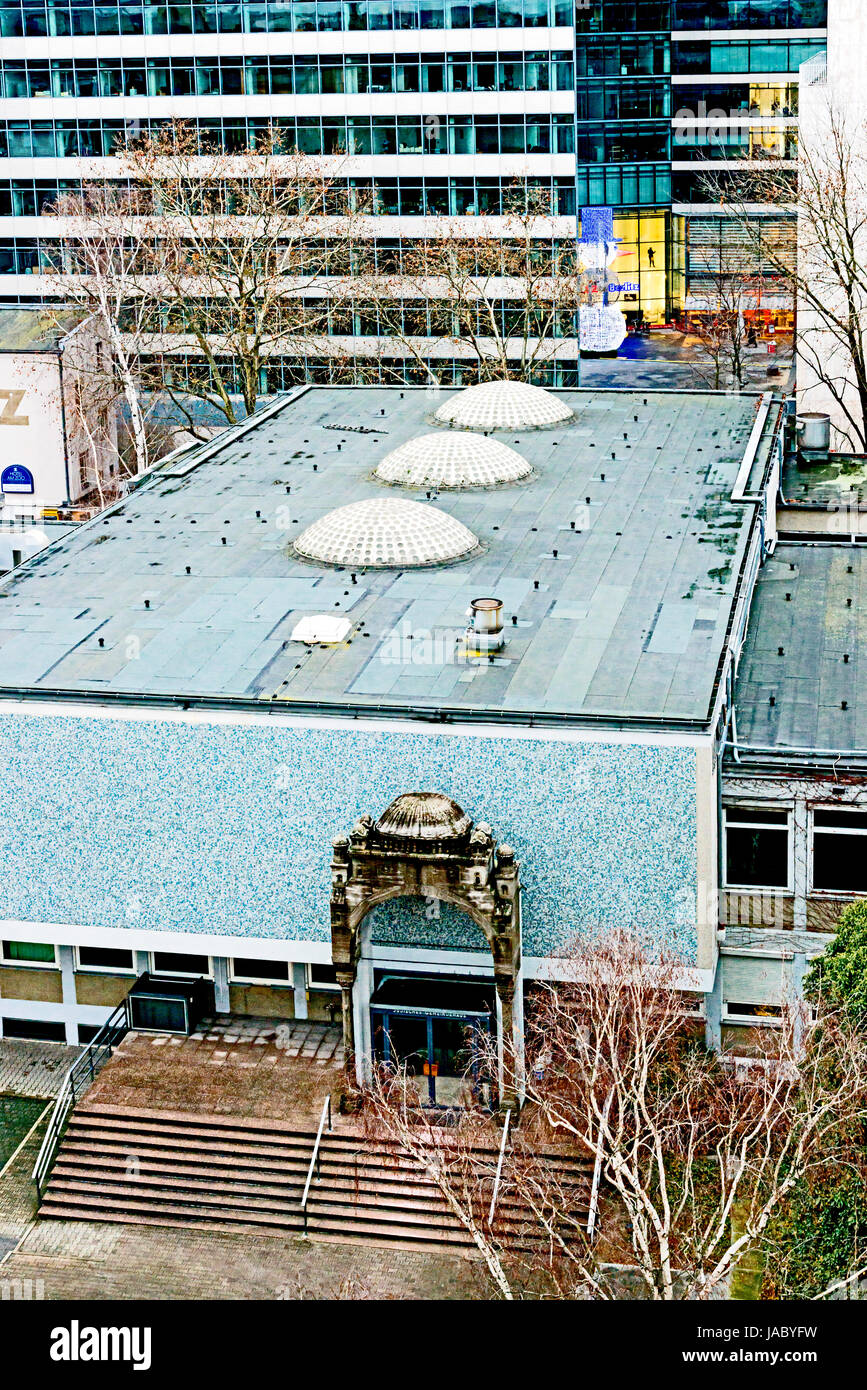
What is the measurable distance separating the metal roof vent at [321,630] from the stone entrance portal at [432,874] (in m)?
6.91

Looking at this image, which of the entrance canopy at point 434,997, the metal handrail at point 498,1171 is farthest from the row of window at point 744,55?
the metal handrail at point 498,1171

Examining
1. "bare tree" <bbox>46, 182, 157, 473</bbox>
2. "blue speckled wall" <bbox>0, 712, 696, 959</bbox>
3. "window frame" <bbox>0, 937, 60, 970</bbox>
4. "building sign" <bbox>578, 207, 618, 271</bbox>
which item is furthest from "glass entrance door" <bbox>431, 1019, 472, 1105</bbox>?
"building sign" <bbox>578, 207, 618, 271</bbox>

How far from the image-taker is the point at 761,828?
149 ft

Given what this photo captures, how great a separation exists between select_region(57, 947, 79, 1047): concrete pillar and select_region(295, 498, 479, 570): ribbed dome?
1321 cm

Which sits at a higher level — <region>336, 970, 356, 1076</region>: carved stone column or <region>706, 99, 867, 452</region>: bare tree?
<region>706, 99, 867, 452</region>: bare tree

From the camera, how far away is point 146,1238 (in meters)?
42.6

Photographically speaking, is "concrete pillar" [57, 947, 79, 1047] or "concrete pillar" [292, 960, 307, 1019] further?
"concrete pillar" [57, 947, 79, 1047]

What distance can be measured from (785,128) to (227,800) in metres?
95.7

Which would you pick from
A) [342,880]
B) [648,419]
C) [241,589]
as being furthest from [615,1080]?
[648,419]

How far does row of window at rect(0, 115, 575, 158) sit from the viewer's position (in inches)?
3875

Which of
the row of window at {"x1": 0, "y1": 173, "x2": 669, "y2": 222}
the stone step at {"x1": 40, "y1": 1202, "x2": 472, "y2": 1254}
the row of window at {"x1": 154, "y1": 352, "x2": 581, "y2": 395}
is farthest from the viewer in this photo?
the row of window at {"x1": 154, "y1": 352, "x2": 581, "y2": 395}

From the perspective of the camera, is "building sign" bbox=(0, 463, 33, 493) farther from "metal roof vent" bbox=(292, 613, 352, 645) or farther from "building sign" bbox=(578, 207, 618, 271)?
"metal roof vent" bbox=(292, 613, 352, 645)

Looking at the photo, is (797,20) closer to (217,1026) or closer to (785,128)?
(785,128)

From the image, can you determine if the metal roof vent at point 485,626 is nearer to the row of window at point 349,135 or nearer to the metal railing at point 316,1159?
the metal railing at point 316,1159
